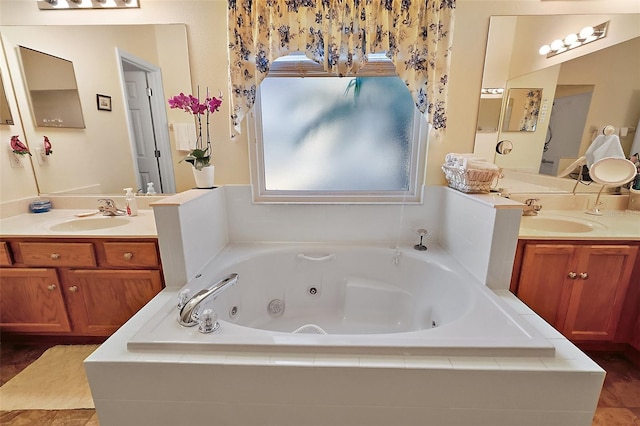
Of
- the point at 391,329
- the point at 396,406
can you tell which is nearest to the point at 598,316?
the point at 391,329

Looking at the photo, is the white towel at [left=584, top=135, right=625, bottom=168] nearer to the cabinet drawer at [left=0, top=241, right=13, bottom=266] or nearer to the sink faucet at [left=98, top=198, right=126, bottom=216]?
the sink faucet at [left=98, top=198, right=126, bottom=216]

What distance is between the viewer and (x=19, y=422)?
133cm

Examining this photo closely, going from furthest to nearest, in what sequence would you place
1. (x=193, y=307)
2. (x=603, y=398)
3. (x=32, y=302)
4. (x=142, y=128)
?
(x=142, y=128), (x=32, y=302), (x=603, y=398), (x=193, y=307)

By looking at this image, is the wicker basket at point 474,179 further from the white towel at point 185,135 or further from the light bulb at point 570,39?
the white towel at point 185,135

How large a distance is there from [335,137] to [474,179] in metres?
0.92

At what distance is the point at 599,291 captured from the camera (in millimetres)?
1536

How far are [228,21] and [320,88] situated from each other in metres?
0.65

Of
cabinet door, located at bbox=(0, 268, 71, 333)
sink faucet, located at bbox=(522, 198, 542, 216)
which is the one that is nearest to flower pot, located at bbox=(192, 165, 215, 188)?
cabinet door, located at bbox=(0, 268, 71, 333)

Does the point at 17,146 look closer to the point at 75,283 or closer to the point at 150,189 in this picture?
the point at 150,189

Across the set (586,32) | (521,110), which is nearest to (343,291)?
(521,110)

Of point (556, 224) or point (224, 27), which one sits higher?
point (224, 27)

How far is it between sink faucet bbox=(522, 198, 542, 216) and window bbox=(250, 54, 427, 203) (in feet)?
2.40

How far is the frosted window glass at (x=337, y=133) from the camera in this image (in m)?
1.82

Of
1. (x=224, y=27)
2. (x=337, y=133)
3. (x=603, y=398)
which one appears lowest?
(x=603, y=398)
